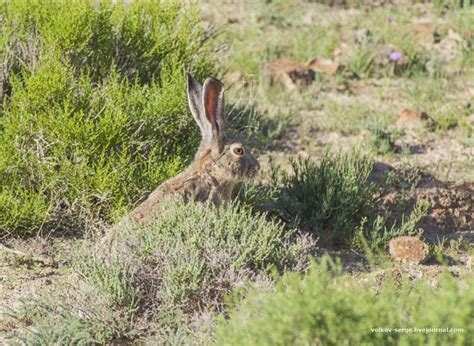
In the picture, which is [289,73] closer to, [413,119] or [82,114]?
[413,119]

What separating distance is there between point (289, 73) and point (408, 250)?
4.28m

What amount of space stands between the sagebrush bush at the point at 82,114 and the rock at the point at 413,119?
2.96 metres

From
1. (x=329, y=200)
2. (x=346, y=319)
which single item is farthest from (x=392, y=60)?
(x=346, y=319)

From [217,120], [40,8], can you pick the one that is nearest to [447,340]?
[217,120]

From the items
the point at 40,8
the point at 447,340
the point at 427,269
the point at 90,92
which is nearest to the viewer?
the point at 447,340

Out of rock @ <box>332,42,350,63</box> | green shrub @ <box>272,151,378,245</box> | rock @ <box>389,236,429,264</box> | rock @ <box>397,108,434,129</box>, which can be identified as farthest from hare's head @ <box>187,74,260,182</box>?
rock @ <box>332,42,350,63</box>

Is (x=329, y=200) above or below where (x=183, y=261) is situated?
below

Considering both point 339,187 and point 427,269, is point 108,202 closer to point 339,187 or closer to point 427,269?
point 339,187

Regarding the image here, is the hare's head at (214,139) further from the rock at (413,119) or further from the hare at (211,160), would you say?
the rock at (413,119)

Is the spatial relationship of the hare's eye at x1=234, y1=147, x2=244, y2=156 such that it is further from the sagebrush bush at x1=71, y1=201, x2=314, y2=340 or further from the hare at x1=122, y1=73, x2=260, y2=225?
the sagebrush bush at x1=71, y1=201, x2=314, y2=340

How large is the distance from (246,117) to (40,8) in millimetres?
2446

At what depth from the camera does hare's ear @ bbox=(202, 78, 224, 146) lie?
6148mm

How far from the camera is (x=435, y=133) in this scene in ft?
30.1

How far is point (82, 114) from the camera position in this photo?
6199 millimetres
